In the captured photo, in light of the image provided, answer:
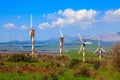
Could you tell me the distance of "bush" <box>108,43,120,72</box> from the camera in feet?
261

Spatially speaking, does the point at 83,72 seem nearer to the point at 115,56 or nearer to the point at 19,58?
the point at 115,56

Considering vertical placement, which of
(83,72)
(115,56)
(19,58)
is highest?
(19,58)

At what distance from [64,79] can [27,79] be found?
6.52 metres

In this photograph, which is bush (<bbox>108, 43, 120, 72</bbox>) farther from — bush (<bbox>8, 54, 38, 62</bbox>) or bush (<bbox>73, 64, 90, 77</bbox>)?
bush (<bbox>8, 54, 38, 62</bbox>)

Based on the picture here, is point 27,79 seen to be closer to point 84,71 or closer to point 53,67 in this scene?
point 84,71

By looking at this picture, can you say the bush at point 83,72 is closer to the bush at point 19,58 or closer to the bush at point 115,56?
the bush at point 115,56

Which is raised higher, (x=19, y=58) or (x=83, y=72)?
(x=19, y=58)


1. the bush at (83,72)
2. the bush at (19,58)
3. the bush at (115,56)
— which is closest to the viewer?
the bush at (83,72)

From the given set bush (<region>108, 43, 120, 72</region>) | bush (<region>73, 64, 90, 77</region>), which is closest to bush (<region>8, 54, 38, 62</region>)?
bush (<region>108, 43, 120, 72</region>)

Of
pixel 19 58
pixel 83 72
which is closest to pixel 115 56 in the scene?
pixel 83 72

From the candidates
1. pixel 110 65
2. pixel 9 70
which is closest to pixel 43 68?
pixel 9 70

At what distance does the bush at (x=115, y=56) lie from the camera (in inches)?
3137

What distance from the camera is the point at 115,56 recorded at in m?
79.8

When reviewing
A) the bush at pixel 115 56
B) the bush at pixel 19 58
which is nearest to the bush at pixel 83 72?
the bush at pixel 115 56
